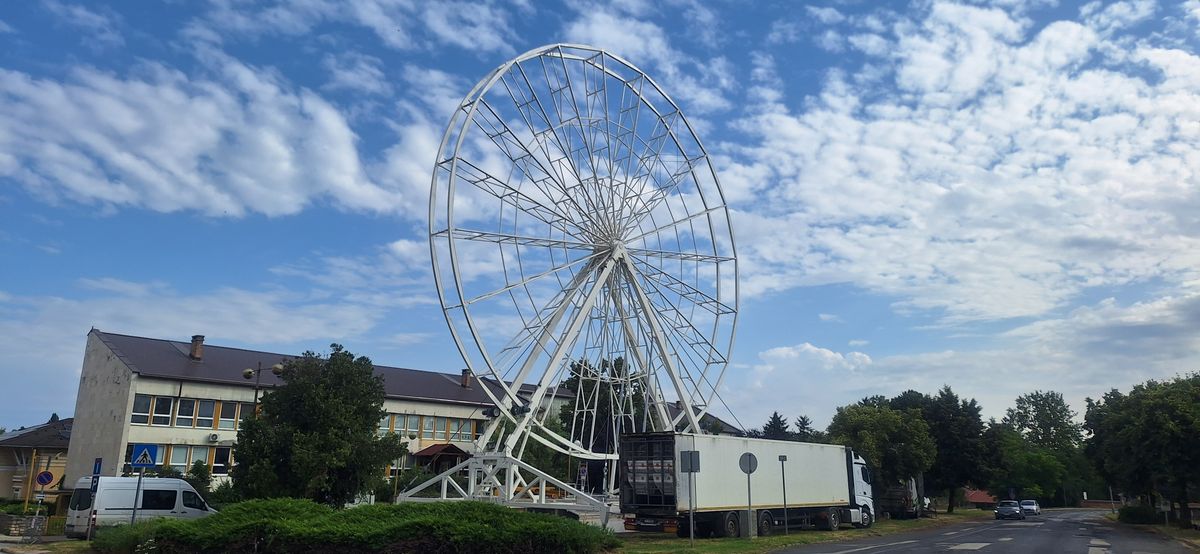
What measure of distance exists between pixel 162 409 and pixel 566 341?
92.1ft

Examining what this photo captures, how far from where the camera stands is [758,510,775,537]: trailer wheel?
2847 centimetres

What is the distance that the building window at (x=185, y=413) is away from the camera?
150 ft

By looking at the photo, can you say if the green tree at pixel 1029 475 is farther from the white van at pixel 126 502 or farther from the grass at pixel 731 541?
the white van at pixel 126 502

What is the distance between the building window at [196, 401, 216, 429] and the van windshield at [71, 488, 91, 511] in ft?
70.2

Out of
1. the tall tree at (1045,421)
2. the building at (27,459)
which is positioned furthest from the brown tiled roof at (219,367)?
the tall tree at (1045,421)

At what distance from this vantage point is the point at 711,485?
2597 cm

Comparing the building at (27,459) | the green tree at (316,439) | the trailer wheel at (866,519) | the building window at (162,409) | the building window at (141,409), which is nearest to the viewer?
the green tree at (316,439)

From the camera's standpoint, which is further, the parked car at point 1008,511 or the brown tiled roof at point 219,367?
the parked car at point 1008,511

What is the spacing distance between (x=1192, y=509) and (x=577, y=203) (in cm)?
4322

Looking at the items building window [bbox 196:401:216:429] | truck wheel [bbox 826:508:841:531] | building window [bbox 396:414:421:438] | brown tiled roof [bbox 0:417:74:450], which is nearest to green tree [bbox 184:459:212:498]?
building window [bbox 196:401:216:429]

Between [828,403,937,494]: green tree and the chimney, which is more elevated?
the chimney

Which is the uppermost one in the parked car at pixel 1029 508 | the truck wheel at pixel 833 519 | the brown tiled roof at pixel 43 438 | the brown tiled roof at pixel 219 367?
the brown tiled roof at pixel 219 367

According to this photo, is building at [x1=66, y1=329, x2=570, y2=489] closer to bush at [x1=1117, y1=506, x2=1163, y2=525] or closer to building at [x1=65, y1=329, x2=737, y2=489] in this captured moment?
building at [x1=65, y1=329, x2=737, y2=489]

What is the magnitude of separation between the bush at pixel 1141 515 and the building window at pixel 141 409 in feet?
182
